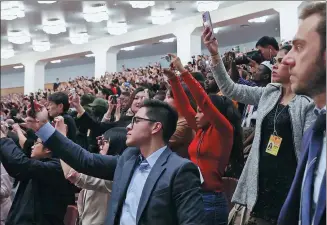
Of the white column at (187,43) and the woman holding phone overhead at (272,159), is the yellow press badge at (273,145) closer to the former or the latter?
the woman holding phone overhead at (272,159)

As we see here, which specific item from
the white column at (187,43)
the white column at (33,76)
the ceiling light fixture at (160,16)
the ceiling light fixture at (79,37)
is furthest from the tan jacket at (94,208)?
the white column at (33,76)

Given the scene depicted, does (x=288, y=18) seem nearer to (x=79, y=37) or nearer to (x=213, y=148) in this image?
(x=79, y=37)

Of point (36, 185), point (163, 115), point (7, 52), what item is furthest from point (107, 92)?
point (7, 52)

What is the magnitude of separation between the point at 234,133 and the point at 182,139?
0.35 meters

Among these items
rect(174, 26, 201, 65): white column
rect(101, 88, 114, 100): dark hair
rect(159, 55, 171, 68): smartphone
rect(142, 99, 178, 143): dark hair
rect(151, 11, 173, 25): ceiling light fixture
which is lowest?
rect(142, 99, 178, 143): dark hair

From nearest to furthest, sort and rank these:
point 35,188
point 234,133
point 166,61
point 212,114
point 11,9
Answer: point 212,114 < point 234,133 < point 35,188 < point 166,61 < point 11,9

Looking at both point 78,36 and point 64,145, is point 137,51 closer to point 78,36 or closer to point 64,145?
point 78,36

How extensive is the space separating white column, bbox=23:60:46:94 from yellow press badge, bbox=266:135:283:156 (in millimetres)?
14718

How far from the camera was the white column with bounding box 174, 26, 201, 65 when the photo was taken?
448 inches

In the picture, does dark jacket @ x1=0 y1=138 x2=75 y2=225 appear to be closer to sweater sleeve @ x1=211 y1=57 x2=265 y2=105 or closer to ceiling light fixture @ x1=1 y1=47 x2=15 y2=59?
sweater sleeve @ x1=211 y1=57 x2=265 y2=105

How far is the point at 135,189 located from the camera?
6.26ft

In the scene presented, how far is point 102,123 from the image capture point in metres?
3.68

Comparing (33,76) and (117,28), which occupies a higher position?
(117,28)

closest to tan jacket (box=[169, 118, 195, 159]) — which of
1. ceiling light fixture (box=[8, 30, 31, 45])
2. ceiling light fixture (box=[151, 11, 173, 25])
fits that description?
ceiling light fixture (box=[151, 11, 173, 25])
